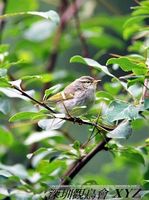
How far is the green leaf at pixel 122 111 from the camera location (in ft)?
5.28

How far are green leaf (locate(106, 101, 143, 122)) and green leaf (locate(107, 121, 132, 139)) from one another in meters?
0.05

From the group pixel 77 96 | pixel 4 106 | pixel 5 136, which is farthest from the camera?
pixel 5 136

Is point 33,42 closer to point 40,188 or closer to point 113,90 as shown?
point 113,90

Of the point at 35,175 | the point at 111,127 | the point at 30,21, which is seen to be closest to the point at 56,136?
the point at 35,175

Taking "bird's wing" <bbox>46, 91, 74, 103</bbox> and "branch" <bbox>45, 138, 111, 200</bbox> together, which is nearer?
"branch" <bbox>45, 138, 111, 200</bbox>

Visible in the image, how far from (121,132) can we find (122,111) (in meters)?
0.07

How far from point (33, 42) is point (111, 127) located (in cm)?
167

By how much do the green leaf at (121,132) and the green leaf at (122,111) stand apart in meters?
0.05

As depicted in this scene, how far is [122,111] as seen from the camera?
5.31ft

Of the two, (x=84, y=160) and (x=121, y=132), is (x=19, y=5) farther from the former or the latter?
(x=121, y=132)

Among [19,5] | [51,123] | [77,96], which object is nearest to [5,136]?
[77,96]

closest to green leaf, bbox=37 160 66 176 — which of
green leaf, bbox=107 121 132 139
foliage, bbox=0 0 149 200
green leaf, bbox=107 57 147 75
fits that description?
foliage, bbox=0 0 149 200

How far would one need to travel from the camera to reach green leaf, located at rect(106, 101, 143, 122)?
5.28 ft

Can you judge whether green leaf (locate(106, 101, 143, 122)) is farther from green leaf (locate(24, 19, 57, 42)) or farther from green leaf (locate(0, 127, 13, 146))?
green leaf (locate(24, 19, 57, 42))
